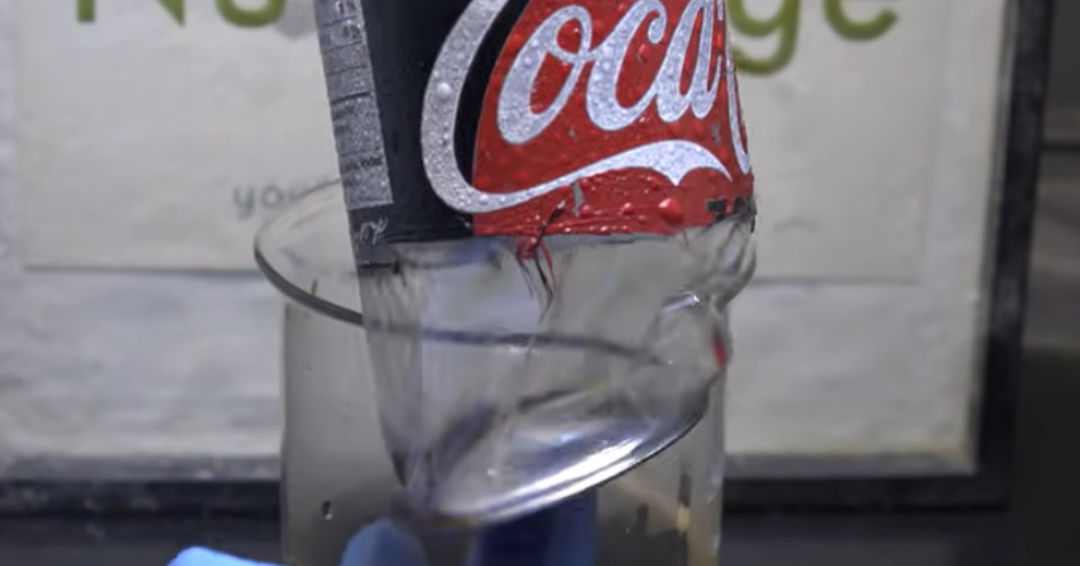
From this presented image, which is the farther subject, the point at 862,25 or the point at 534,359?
the point at 862,25

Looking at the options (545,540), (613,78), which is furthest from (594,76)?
(545,540)

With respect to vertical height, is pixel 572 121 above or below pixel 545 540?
above

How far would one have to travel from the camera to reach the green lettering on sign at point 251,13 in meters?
0.52

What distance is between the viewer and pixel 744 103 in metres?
0.53

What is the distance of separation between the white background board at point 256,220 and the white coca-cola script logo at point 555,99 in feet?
0.72

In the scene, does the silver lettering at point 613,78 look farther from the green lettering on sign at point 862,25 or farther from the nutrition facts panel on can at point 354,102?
the green lettering on sign at point 862,25

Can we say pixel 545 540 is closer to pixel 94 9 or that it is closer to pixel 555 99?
pixel 555 99

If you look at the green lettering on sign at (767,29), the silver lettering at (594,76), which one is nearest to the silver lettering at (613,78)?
the silver lettering at (594,76)

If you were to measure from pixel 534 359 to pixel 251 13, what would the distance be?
225 millimetres

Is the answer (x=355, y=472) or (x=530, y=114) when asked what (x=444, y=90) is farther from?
(x=355, y=472)

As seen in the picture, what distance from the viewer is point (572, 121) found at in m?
0.31

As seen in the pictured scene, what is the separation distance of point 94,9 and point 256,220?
94 mm

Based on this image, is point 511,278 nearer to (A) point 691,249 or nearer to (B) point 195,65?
(A) point 691,249

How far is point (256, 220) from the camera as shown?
53 centimetres
